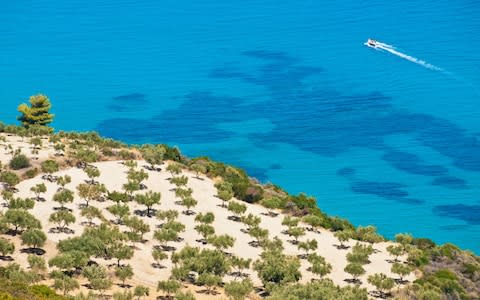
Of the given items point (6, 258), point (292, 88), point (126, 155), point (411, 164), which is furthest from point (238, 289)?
point (292, 88)

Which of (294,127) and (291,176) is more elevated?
(294,127)

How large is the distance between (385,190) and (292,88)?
79.5ft

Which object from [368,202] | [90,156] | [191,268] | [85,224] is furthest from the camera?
[368,202]

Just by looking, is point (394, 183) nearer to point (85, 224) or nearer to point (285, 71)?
point (285, 71)

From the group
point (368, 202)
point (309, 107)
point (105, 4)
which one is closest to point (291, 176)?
point (368, 202)

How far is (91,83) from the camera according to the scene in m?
106

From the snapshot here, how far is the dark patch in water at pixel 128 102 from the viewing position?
3944 inches

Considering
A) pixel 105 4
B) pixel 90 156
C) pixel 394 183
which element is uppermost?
pixel 105 4

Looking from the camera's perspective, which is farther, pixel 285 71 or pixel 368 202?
pixel 285 71

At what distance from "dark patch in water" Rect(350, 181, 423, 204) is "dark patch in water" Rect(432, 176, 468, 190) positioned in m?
3.47

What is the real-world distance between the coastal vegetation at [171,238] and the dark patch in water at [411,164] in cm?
1965

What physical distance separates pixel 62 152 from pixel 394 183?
31.0 meters

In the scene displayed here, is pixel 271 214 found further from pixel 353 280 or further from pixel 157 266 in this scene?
pixel 157 266

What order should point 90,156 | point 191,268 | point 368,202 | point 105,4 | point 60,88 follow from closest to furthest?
point 191,268, point 90,156, point 368,202, point 60,88, point 105,4
